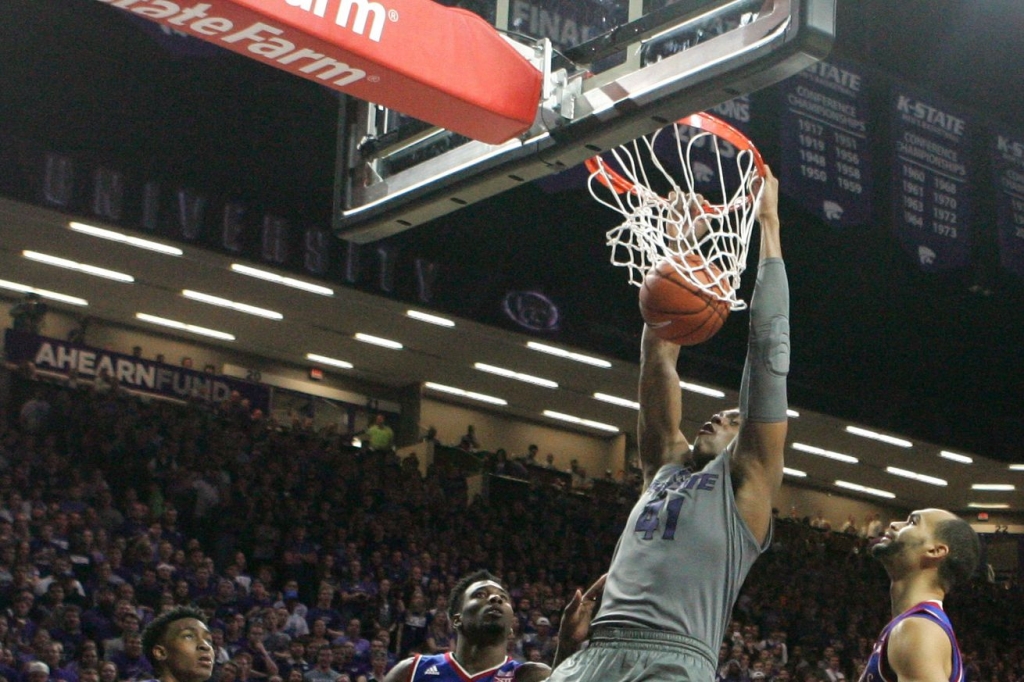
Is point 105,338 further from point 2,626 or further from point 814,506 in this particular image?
point 814,506

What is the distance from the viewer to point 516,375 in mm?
21344

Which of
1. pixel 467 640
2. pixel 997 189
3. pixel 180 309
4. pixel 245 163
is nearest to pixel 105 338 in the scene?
pixel 180 309

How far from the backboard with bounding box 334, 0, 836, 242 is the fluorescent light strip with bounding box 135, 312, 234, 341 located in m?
14.3

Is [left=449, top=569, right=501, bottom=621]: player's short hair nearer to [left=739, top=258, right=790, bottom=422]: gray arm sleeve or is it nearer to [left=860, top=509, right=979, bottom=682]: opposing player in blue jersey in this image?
[left=860, top=509, right=979, bottom=682]: opposing player in blue jersey

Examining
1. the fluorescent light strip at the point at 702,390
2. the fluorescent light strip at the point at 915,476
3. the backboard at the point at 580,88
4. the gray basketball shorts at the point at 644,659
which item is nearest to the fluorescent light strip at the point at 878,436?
the fluorescent light strip at the point at 915,476

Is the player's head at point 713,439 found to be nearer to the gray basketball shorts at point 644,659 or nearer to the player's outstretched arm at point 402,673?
the gray basketball shorts at point 644,659

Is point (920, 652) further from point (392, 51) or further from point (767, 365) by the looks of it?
point (392, 51)

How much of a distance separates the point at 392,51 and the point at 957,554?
251 centimetres

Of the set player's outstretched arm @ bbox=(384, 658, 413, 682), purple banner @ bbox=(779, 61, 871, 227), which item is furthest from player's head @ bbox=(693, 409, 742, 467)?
purple banner @ bbox=(779, 61, 871, 227)

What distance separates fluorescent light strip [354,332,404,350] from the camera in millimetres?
19859

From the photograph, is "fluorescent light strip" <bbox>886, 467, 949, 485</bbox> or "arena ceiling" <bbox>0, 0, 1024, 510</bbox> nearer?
"arena ceiling" <bbox>0, 0, 1024, 510</bbox>

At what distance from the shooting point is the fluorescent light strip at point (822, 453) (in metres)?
23.8

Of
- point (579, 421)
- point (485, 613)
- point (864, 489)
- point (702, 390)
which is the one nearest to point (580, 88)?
point (485, 613)

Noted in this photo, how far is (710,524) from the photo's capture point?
367 centimetres
